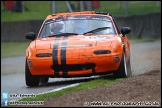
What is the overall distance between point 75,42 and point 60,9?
1778 centimetres

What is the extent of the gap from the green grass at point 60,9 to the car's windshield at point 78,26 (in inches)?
621

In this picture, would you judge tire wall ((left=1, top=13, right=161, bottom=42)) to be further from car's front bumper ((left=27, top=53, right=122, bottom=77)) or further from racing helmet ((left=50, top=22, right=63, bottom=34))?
car's front bumper ((left=27, top=53, right=122, bottom=77))

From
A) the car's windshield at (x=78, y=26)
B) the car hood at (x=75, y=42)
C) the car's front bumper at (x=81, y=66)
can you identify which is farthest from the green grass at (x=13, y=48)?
the car's front bumper at (x=81, y=66)

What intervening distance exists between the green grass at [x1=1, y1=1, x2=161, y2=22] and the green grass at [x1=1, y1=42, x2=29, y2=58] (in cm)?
269

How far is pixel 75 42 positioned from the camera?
Result: 1105cm

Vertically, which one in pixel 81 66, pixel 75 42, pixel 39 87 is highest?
pixel 75 42

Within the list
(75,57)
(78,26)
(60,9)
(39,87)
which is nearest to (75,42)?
(75,57)

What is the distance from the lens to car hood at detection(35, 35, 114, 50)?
10938 millimetres

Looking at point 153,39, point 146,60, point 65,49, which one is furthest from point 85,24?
point 153,39

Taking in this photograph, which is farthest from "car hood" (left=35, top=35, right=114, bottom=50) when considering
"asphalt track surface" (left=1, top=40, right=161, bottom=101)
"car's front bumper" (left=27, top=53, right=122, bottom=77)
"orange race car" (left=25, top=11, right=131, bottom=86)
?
"asphalt track surface" (left=1, top=40, right=161, bottom=101)

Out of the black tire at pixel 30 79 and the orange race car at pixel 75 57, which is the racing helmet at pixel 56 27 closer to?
the orange race car at pixel 75 57

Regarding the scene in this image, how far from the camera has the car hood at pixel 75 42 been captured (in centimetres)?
1094

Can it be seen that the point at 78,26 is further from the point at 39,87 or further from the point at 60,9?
the point at 60,9

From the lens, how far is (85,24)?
485 inches
